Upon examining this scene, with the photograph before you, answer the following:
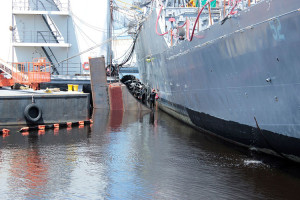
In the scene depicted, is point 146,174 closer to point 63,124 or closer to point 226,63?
point 226,63

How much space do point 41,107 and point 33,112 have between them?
1.22 feet

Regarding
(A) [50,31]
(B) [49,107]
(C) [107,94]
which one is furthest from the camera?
(A) [50,31]

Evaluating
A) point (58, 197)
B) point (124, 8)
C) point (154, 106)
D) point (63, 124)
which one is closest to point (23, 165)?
point (58, 197)

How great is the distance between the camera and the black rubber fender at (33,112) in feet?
48.9

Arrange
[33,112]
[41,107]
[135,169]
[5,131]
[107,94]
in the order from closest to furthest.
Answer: [135,169] → [5,131] → [33,112] → [41,107] → [107,94]

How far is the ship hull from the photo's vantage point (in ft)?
28.7

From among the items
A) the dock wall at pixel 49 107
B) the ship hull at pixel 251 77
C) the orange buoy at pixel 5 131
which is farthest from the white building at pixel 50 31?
the ship hull at pixel 251 77

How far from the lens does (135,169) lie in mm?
9211

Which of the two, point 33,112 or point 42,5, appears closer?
point 33,112

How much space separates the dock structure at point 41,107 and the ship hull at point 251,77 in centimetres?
482

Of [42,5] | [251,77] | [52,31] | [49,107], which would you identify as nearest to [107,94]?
[52,31]

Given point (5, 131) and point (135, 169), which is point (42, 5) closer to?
point (5, 131)

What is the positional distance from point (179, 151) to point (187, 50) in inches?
192

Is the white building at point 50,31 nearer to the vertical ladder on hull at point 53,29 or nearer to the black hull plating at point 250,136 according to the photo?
the vertical ladder on hull at point 53,29
